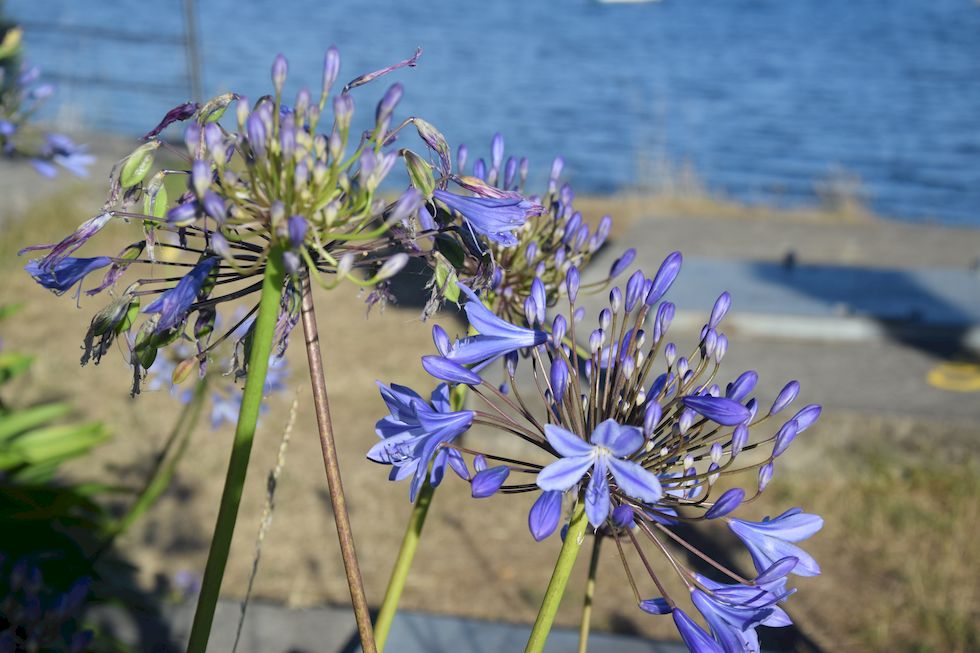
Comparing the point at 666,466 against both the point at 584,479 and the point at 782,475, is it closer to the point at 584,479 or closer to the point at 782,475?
the point at 584,479

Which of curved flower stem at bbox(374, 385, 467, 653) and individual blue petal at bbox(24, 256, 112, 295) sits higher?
individual blue petal at bbox(24, 256, 112, 295)

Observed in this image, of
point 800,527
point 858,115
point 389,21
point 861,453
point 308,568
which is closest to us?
point 800,527

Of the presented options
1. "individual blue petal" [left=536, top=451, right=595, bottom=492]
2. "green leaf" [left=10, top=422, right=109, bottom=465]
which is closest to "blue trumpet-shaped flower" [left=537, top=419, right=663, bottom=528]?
"individual blue petal" [left=536, top=451, right=595, bottom=492]

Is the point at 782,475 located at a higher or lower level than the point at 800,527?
lower

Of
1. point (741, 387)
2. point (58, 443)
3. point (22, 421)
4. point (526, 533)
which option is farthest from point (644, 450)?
point (526, 533)

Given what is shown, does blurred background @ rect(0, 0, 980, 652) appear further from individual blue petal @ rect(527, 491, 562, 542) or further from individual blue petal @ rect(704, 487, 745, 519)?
individual blue petal @ rect(704, 487, 745, 519)

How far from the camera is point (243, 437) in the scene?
0.95 meters

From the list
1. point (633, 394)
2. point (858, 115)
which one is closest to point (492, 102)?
point (858, 115)

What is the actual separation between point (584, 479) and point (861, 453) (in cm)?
352

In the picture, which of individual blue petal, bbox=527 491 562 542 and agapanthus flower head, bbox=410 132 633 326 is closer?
individual blue petal, bbox=527 491 562 542

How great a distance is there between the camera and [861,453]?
423 centimetres

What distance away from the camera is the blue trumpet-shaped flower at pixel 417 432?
987 mm

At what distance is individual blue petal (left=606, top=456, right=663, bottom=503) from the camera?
2.84ft

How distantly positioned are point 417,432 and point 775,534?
359 mm
